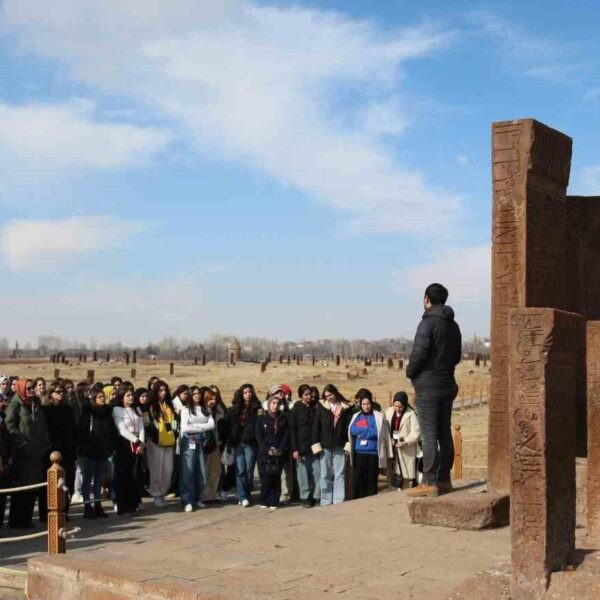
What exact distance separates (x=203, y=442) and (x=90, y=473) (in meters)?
1.47

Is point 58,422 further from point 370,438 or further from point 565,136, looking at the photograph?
point 565,136

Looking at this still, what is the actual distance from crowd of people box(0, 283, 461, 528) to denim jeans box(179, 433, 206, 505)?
1 centimetres

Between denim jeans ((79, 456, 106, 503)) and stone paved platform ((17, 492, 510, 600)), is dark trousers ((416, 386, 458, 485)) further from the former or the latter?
denim jeans ((79, 456, 106, 503))

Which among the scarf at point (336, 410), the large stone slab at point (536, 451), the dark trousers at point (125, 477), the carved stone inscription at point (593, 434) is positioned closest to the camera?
the large stone slab at point (536, 451)

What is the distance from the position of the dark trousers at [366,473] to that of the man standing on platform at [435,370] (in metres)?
3.44

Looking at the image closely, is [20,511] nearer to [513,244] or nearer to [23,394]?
[23,394]

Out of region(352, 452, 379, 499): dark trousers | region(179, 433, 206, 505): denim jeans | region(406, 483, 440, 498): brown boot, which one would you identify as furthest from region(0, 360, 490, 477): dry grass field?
region(406, 483, 440, 498): brown boot

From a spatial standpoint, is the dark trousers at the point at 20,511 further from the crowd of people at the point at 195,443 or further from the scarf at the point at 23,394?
the scarf at the point at 23,394

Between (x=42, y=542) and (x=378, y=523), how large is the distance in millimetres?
4090

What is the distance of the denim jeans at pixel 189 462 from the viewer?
11.2m

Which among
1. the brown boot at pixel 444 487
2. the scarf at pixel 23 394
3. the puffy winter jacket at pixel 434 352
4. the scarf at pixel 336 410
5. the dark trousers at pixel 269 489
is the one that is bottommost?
the dark trousers at pixel 269 489

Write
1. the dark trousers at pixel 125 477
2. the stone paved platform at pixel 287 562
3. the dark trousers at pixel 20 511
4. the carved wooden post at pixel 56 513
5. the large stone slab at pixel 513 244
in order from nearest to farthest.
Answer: the stone paved platform at pixel 287 562 < the carved wooden post at pixel 56 513 < the large stone slab at pixel 513 244 < the dark trousers at pixel 20 511 < the dark trousers at pixel 125 477

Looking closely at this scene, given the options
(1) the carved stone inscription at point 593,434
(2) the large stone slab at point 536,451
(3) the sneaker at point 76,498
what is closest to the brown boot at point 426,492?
(1) the carved stone inscription at point 593,434

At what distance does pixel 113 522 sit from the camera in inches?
421
